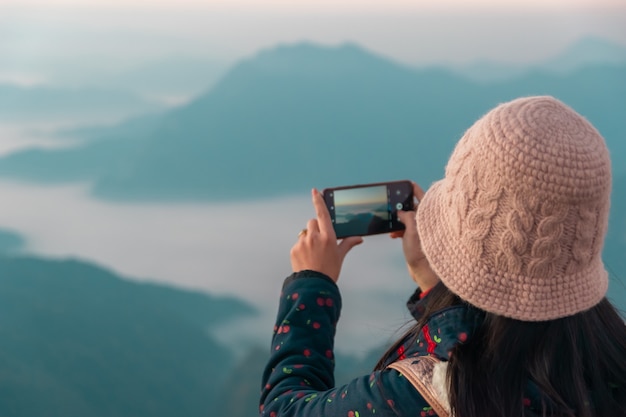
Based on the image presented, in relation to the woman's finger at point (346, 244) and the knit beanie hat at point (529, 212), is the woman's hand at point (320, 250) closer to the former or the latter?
the woman's finger at point (346, 244)

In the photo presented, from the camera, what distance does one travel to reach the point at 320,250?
782 millimetres

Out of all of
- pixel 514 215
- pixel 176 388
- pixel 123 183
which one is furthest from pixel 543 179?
pixel 123 183

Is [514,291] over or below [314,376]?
over

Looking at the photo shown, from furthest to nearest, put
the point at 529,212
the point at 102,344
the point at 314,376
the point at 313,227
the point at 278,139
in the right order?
the point at 278,139, the point at 102,344, the point at 313,227, the point at 314,376, the point at 529,212

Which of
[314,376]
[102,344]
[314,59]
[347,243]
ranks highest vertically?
[314,59]

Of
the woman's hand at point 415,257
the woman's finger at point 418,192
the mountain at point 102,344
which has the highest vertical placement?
the woman's finger at point 418,192

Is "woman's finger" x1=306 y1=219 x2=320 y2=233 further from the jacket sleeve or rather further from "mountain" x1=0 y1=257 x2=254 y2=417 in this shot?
"mountain" x1=0 y1=257 x2=254 y2=417

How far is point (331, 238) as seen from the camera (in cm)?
79

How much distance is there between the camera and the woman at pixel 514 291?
1.77 feet

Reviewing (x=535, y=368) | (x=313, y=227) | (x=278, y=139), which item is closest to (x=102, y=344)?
(x=278, y=139)

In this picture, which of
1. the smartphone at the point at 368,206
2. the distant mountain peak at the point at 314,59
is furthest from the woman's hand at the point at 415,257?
the distant mountain peak at the point at 314,59

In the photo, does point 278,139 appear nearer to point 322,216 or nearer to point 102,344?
point 102,344

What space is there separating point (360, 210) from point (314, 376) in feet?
0.77

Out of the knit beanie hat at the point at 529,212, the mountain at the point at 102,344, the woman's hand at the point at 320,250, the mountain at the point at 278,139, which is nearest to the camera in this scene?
the knit beanie hat at the point at 529,212
